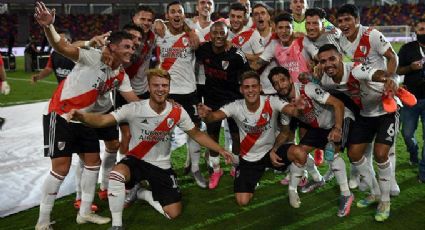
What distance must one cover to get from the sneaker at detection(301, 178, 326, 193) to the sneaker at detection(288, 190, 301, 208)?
441 mm

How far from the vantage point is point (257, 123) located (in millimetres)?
5051

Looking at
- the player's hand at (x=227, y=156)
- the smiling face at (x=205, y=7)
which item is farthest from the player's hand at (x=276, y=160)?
the smiling face at (x=205, y=7)

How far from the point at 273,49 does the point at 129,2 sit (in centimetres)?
3617

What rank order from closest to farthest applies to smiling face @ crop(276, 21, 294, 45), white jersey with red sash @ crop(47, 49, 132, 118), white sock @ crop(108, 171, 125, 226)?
white sock @ crop(108, 171, 125, 226) < white jersey with red sash @ crop(47, 49, 132, 118) < smiling face @ crop(276, 21, 294, 45)

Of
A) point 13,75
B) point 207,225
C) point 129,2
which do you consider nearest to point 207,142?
point 207,225

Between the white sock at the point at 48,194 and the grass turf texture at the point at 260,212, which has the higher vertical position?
the white sock at the point at 48,194

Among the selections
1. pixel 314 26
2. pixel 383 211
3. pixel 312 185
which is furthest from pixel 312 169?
pixel 314 26

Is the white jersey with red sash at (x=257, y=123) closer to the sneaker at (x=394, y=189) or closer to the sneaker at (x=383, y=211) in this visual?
the sneaker at (x=383, y=211)

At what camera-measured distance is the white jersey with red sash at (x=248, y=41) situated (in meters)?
5.92

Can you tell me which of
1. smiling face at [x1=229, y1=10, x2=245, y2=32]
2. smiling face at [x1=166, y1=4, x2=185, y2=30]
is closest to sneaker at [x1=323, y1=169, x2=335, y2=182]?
smiling face at [x1=229, y1=10, x2=245, y2=32]

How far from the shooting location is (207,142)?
15.4 ft

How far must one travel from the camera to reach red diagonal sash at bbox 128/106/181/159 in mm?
4613

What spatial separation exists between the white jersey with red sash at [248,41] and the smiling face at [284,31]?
398mm

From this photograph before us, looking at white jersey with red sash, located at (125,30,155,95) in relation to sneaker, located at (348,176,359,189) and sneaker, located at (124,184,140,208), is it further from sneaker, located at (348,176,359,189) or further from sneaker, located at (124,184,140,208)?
sneaker, located at (348,176,359,189)
